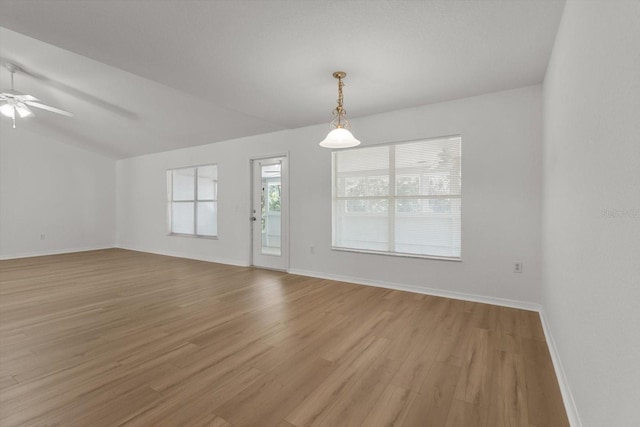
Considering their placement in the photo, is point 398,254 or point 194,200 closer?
point 398,254

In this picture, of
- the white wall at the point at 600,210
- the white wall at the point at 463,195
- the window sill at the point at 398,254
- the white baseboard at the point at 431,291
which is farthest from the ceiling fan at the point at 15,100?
the white wall at the point at 600,210

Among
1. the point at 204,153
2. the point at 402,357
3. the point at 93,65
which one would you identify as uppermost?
the point at 93,65

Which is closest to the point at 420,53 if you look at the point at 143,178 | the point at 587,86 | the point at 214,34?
the point at 587,86

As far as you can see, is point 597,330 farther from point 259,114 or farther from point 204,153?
point 204,153

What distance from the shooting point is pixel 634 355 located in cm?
87

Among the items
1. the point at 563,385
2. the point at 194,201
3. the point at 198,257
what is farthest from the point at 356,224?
the point at 194,201

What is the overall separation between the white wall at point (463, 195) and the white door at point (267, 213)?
0.62 ft

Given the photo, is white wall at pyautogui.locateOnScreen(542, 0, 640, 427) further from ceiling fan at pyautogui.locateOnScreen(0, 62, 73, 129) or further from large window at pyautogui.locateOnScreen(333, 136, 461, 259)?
ceiling fan at pyautogui.locateOnScreen(0, 62, 73, 129)

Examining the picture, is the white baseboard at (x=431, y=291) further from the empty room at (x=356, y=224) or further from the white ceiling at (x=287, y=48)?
the white ceiling at (x=287, y=48)

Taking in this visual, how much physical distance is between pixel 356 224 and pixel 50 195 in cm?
783

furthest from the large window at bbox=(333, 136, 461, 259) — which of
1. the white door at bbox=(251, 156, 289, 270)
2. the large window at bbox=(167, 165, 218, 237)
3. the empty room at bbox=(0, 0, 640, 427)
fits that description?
the large window at bbox=(167, 165, 218, 237)

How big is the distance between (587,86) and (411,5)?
1.21m

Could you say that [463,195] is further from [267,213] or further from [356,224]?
[267,213]

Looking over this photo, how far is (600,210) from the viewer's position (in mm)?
1226
